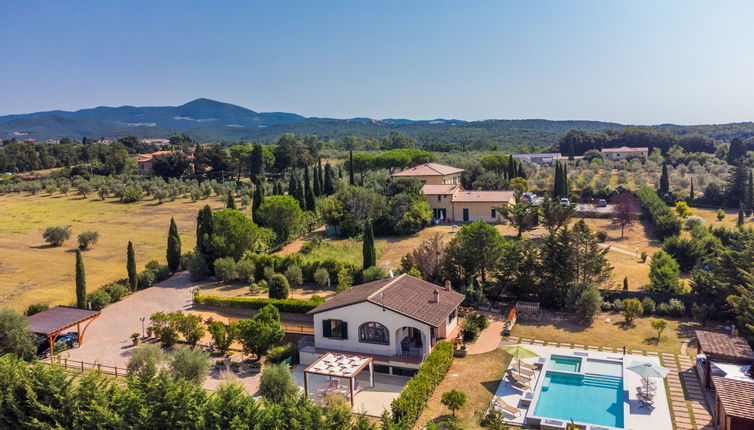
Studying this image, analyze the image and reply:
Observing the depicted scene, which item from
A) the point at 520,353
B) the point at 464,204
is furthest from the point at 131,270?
the point at 464,204

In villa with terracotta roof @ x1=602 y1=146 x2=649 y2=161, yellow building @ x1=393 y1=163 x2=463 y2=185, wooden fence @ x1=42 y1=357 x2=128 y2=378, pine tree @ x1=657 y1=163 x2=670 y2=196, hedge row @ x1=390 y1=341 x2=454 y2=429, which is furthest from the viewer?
villa with terracotta roof @ x1=602 y1=146 x2=649 y2=161

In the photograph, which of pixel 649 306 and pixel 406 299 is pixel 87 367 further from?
pixel 649 306

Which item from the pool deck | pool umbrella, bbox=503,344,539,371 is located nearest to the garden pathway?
the pool deck

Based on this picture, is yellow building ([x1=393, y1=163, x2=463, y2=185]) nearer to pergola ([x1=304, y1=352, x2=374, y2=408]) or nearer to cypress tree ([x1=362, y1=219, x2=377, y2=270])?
cypress tree ([x1=362, y1=219, x2=377, y2=270])

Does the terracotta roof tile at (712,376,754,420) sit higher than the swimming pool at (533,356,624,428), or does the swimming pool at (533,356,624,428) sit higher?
the terracotta roof tile at (712,376,754,420)

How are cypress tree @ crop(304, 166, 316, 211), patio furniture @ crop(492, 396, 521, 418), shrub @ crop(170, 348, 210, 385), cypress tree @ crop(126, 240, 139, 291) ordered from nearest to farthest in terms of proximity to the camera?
patio furniture @ crop(492, 396, 521, 418) < shrub @ crop(170, 348, 210, 385) < cypress tree @ crop(126, 240, 139, 291) < cypress tree @ crop(304, 166, 316, 211)

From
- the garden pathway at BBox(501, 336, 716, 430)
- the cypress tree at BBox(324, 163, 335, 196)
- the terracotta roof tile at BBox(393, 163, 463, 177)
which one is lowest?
the garden pathway at BBox(501, 336, 716, 430)

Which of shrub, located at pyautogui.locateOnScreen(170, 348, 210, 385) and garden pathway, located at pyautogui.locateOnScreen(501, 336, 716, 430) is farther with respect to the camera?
shrub, located at pyautogui.locateOnScreen(170, 348, 210, 385)
